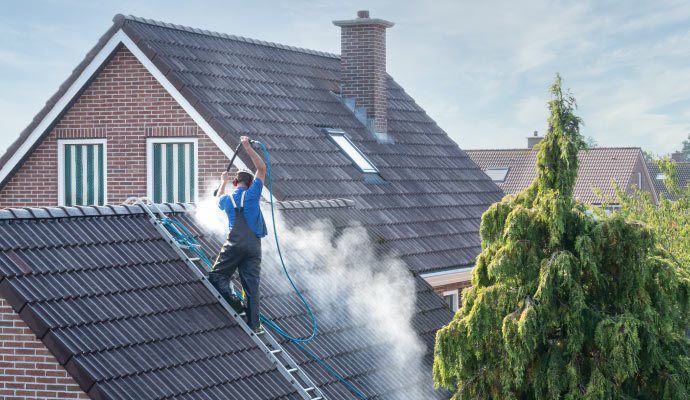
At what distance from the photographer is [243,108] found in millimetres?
16562

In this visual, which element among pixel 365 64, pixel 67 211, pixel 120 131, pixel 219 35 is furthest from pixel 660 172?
pixel 67 211

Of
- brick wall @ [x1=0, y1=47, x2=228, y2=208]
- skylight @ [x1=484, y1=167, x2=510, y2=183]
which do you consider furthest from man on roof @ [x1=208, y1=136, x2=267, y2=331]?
skylight @ [x1=484, y1=167, x2=510, y2=183]

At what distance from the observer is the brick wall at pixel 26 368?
789 centimetres

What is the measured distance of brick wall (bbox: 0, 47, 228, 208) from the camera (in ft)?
53.3

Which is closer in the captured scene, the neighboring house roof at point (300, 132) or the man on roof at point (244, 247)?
the man on roof at point (244, 247)

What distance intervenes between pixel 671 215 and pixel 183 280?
17.8m

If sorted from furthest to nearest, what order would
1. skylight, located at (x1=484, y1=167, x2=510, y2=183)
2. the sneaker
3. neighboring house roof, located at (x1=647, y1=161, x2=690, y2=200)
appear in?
neighboring house roof, located at (x1=647, y1=161, x2=690, y2=200), skylight, located at (x1=484, y1=167, x2=510, y2=183), the sneaker

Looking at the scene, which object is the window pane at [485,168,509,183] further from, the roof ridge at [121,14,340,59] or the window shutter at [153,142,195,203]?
the window shutter at [153,142,195,203]

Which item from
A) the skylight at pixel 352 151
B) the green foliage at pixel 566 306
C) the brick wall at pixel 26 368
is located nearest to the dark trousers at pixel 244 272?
the green foliage at pixel 566 306

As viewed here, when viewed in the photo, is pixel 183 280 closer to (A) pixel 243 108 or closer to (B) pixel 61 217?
(B) pixel 61 217

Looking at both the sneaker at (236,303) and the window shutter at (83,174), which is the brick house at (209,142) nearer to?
the window shutter at (83,174)

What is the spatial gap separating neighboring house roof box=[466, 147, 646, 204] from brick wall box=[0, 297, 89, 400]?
44641 millimetres

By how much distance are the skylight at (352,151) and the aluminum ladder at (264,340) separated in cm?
779

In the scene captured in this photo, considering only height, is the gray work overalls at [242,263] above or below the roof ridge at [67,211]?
below
